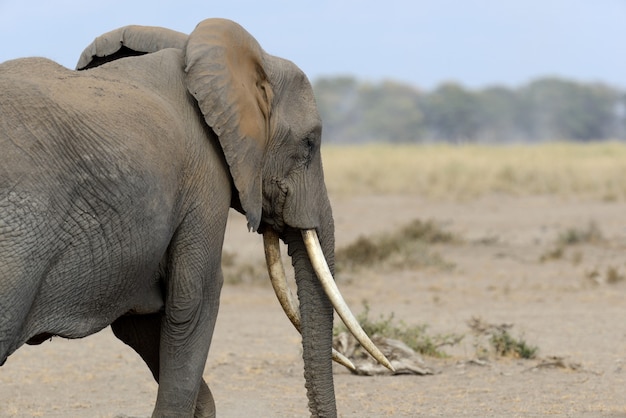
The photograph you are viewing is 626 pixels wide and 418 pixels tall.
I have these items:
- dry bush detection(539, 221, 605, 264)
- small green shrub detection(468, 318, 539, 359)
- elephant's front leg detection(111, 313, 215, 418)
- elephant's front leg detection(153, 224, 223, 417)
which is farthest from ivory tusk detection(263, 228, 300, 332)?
dry bush detection(539, 221, 605, 264)

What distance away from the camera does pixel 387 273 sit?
1453 cm

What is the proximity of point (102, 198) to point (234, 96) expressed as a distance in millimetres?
939

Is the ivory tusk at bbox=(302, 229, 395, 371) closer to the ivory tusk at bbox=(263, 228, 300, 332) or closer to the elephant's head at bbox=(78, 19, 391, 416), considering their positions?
the elephant's head at bbox=(78, 19, 391, 416)

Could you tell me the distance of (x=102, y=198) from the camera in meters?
5.07

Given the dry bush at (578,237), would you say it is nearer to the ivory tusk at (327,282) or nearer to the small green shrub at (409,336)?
the small green shrub at (409,336)

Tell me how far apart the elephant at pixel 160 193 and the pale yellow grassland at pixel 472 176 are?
54.2 feet

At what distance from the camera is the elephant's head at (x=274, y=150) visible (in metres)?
5.75

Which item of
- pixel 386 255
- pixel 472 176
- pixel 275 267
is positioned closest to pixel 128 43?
pixel 275 267

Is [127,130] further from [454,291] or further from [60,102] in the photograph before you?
[454,291]

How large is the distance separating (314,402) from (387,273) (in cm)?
831

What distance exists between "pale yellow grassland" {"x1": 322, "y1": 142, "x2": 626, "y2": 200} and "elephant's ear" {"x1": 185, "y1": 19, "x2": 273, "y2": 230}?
664 inches

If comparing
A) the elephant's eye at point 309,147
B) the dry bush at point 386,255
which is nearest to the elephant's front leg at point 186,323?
the elephant's eye at point 309,147

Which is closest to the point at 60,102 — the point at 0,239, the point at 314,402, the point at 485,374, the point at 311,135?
the point at 0,239

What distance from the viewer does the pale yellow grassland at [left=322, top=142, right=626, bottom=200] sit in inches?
931
